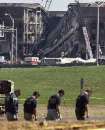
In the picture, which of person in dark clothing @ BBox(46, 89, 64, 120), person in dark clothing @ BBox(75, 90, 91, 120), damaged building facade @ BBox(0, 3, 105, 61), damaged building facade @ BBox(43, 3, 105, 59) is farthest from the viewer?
damaged building facade @ BBox(0, 3, 105, 61)

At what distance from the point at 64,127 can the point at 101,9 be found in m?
121

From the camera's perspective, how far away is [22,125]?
54.5ft

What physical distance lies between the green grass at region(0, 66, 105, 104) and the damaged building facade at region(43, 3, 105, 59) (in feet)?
222

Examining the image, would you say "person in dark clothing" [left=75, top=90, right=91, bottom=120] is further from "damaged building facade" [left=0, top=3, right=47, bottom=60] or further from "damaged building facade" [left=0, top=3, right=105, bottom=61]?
"damaged building facade" [left=0, top=3, right=47, bottom=60]

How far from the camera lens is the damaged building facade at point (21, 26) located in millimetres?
143000

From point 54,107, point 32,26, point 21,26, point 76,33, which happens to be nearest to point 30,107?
point 54,107

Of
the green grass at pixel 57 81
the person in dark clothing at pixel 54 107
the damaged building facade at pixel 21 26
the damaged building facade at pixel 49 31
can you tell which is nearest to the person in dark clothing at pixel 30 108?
A: the person in dark clothing at pixel 54 107

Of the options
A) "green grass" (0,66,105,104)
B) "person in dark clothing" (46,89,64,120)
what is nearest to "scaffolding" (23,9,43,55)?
"green grass" (0,66,105,104)

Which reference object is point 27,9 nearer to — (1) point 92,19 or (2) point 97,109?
(1) point 92,19

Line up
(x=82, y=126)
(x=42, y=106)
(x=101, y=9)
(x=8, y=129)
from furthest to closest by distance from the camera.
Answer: (x=101, y=9), (x=42, y=106), (x=82, y=126), (x=8, y=129)

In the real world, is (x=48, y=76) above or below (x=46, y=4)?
below

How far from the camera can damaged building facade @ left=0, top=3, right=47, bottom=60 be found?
143 meters

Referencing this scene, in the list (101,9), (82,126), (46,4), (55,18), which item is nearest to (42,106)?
(82,126)

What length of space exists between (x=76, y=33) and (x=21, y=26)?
17.4 meters
